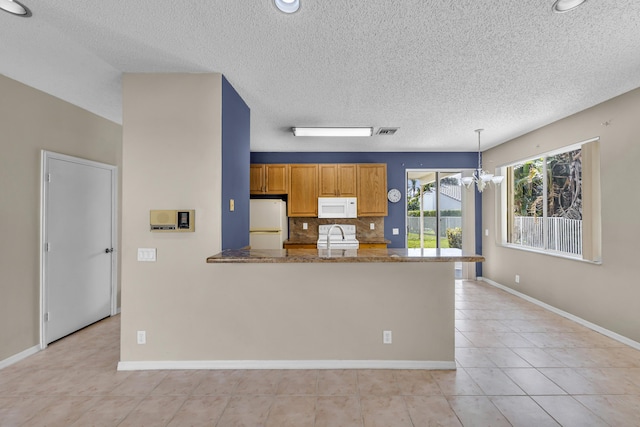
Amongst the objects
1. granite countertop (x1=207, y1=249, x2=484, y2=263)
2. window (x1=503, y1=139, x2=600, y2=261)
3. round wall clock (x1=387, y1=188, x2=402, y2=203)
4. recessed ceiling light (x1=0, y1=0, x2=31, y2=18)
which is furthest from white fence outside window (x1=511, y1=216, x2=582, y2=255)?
recessed ceiling light (x1=0, y1=0, x2=31, y2=18)

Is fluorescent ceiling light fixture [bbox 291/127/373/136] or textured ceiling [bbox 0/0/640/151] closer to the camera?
textured ceiling [bbox 0/0/640/151]

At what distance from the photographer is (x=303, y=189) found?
5.57 m

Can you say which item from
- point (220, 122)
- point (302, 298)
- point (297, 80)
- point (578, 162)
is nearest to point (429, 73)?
point (297, 80)

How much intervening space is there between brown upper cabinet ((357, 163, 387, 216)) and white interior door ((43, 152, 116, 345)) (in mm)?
3768

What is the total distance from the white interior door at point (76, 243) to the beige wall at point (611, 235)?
229 inches

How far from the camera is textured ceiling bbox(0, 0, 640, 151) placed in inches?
73.0

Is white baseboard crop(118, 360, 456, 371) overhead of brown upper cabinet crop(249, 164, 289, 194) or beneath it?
beneath

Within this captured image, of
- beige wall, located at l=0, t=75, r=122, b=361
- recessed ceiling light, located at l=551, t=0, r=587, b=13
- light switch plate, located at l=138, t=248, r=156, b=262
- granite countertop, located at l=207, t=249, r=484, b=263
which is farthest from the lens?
beige wall, located at l=0, t=75, r=122, b=361

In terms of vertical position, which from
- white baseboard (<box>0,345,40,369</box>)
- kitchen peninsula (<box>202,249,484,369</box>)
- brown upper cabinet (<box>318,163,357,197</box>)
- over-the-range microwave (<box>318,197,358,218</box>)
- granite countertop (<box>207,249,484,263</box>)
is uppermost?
brown upper cabinet (<box>318,163,357,197</box>)

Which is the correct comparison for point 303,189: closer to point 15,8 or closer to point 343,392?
point 343,392

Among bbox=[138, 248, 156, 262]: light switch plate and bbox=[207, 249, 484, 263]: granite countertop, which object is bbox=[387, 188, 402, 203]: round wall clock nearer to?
bbox=[207, 249, 484, 263]: granite countertop

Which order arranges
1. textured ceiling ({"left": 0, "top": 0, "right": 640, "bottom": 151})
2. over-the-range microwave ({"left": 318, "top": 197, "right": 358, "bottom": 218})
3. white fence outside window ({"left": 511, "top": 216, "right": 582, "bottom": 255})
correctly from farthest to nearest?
1. over-the-range microwave ({"left": 318, "top": 197, "right": 358, "bottom": 218})
2. white fence outside window ({"left": 511, "top": 216, "right": 582, "bottom": 255})
3. textured ceiling ({"left": 0, "top": 0, "right": 640, "bottom": 151})

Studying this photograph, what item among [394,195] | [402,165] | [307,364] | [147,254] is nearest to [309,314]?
[307,364]

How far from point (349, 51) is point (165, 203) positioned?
1.93 m
